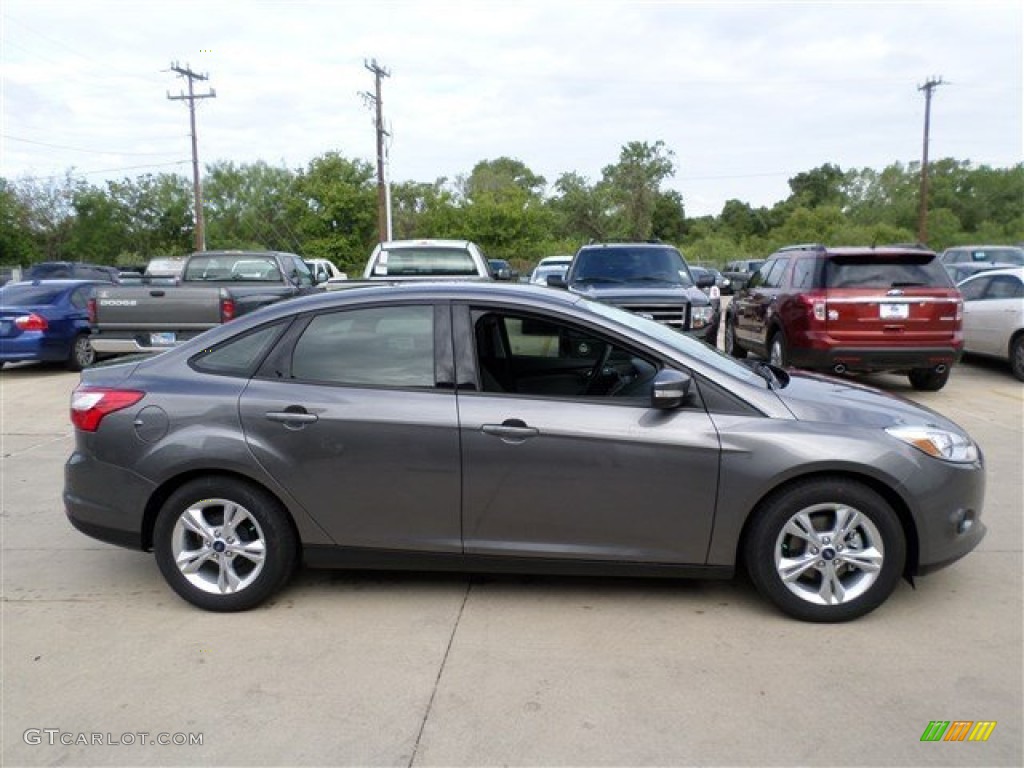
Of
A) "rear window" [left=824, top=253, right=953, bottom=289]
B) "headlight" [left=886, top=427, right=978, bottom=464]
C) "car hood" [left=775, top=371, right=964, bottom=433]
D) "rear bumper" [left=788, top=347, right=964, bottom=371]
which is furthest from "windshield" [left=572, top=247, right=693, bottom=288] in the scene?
"headlight" [left=886, top=427, right=978, bottom=464]

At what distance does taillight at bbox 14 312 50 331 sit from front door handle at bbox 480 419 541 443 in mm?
11071

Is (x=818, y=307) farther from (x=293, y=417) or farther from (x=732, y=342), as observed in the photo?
(x=293, y=417)

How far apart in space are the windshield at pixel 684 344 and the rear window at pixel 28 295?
11442mm

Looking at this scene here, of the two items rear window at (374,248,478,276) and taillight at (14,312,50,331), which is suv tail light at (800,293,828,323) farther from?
taillight at (14,312,50,331)

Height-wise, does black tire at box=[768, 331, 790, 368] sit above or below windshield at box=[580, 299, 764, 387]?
below

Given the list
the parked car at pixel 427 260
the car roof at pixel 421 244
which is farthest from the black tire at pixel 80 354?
the car roof at pixel 421 244

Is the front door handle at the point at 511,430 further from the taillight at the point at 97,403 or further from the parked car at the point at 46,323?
the parked car at the point at 46,323

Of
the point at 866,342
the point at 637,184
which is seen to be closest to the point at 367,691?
the point at 866,342

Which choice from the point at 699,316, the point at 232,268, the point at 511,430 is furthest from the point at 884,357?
the point at 232,268

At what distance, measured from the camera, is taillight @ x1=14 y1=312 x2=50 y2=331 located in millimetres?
12148

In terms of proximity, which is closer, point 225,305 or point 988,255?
point 225,305

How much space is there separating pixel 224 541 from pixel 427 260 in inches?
301

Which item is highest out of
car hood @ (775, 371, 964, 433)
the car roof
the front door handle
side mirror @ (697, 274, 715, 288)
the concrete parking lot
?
the car roof

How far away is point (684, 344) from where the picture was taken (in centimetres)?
427
